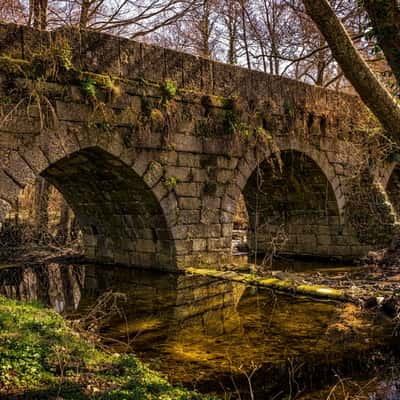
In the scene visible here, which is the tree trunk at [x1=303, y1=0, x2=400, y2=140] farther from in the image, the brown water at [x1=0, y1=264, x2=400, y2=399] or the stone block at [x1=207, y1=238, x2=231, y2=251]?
the stone block at [x1=207, y1=238, x2=231, y2=251]

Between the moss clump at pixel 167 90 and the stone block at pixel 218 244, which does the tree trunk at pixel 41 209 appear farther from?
the moss clump at pixel 167 90

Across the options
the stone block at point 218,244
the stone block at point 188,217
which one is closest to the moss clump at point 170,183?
the stone block at point 188,217

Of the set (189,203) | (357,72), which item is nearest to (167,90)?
(189,203)

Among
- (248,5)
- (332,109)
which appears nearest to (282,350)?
(332,109)

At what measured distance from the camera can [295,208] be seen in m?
11.7

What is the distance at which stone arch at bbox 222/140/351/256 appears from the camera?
28.8ft

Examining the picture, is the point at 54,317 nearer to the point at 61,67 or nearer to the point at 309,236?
the point at 61,67

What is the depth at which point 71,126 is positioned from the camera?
657 centimetres

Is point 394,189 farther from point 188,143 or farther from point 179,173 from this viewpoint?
point 179,173

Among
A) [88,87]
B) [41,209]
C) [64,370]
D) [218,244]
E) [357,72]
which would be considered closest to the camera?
[64,370]

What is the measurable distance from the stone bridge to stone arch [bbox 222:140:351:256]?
3cm

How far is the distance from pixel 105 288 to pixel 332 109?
625 cm

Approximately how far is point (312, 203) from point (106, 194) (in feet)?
16.2

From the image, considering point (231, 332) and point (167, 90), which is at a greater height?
point (167, 90)
